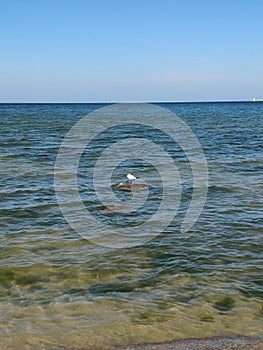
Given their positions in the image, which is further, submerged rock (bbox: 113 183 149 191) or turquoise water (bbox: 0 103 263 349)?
Result: submerged rock (bbox: 113 183 149 191)

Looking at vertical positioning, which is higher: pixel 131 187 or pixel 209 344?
pixel 131 187

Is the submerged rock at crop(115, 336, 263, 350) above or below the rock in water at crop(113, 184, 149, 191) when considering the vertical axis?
below

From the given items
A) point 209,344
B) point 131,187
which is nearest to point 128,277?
point 209,344

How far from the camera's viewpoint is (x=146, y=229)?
37.0 feet

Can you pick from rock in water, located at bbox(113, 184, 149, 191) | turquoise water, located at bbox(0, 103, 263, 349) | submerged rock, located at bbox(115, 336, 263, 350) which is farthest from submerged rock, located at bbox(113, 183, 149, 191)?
submerged rock, located at bbox(115, 336, 263, 350)

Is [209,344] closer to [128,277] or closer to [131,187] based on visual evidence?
[128,277]

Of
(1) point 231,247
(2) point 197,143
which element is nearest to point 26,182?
(1) point 231,247

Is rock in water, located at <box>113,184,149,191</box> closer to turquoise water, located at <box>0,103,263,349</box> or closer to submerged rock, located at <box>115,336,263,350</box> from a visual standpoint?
turquoise water, located at <box>0,103,263,349</box>

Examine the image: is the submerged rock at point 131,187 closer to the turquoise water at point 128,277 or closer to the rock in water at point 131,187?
the rock in water at point 131,187

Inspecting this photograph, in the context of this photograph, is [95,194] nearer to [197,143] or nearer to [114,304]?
[114,304]

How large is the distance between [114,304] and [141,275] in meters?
1.28

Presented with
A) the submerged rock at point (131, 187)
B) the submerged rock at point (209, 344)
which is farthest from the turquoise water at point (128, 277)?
the submerged rock at point (131, 187)

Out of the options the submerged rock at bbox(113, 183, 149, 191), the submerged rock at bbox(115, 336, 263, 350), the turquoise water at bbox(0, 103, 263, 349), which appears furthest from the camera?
the submerged rock at bbox(113, 183, 149, 191)

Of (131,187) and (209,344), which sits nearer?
(209,344)
